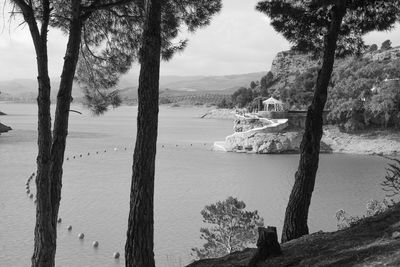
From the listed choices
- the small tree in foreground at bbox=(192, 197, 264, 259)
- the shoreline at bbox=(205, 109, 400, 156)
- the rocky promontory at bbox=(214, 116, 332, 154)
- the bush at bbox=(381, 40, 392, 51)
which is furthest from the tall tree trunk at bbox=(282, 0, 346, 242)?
the bush at bbox=(381, 40, 392, 51)

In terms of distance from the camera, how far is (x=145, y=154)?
21.5ft

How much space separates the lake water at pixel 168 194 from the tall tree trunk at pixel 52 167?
3.65 m

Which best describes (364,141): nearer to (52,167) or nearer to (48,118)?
(52,167)

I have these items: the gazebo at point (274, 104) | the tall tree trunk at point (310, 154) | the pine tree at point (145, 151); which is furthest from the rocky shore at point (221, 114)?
the pine tree at point (145, 151)

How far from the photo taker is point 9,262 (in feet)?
51.9

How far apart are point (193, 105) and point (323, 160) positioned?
490ft

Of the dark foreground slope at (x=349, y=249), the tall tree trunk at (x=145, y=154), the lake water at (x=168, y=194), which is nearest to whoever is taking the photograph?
the dark foreground slope at (x=349, y=249)

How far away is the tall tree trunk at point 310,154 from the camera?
27.7ft

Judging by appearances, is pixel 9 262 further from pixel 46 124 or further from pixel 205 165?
pixel 205 165

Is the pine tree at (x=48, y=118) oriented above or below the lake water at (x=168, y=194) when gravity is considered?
above

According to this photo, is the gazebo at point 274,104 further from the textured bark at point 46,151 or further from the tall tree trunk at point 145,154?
the tall tree trunk at point 145,154

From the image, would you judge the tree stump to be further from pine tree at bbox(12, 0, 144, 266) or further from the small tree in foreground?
the small tree in foreground

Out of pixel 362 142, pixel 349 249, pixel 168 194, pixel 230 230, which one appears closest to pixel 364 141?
pixel 362 142

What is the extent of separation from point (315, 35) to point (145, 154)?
5.37 m
